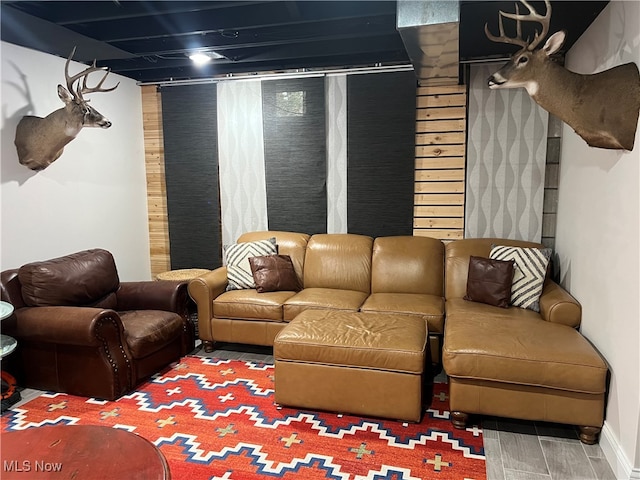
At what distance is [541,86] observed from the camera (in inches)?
109

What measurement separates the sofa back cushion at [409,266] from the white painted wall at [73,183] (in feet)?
8.30

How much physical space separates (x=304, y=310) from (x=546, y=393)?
1.71m

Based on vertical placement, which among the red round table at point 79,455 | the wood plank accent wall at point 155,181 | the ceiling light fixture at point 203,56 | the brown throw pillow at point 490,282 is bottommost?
the red round table at point 79,455

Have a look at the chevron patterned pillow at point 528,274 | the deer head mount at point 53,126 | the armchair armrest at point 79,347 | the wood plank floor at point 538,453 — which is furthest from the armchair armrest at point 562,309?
the deer head mount at point 53,126

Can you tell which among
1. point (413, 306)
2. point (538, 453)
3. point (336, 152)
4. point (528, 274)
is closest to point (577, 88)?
point (528, 274)

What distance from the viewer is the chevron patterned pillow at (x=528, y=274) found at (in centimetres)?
334

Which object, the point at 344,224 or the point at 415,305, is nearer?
the point at 415,305

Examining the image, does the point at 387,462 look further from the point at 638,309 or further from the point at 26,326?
the point at 26,326

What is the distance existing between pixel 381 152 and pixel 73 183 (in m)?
2.71

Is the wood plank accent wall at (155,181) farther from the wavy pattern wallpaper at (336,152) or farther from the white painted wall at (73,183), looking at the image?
the wavy pattern wallpaper at (336,152)

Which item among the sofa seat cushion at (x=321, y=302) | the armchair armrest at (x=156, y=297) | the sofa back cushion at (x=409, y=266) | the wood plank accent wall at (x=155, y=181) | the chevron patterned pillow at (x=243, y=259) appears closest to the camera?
the sofa seat cushion at (x=321, y=302)

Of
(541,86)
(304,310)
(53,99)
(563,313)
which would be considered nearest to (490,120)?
(541,86)

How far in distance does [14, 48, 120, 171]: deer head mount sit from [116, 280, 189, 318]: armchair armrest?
1187mm

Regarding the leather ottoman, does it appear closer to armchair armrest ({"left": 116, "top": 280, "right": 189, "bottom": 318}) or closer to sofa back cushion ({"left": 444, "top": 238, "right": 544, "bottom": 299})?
sofa back cushion ({"left": 444, "top": 238, "right": 544, "bottom": 299})
